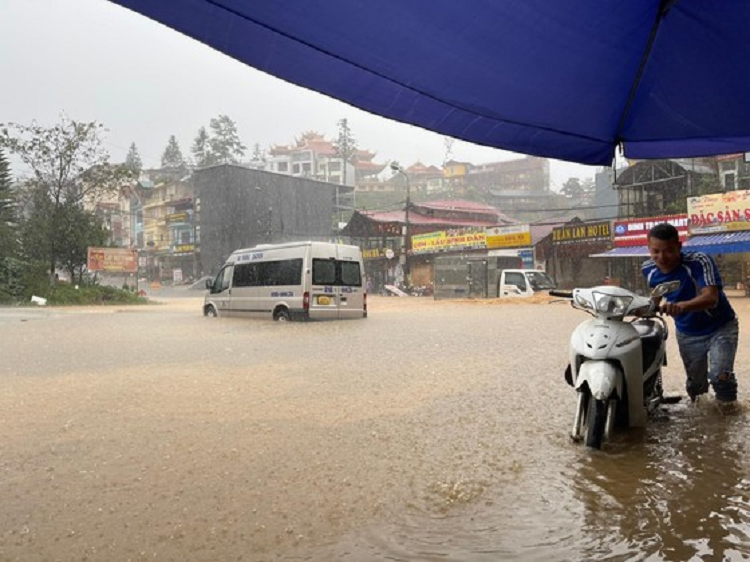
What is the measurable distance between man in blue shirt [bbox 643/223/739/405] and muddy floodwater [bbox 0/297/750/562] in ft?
1.32

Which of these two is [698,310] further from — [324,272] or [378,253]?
[378,253]

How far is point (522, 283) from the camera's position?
25.9 m

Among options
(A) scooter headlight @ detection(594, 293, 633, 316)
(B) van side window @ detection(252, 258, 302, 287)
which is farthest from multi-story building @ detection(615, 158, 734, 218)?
(A) scooter headlight @ detection(594, 293, 633, 316)

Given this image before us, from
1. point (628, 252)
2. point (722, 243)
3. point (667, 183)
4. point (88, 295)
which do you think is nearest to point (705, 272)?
point (722, 243)

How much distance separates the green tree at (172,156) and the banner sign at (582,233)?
2590 inches

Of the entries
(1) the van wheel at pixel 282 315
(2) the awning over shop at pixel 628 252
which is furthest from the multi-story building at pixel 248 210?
(1) the van wheel at pixel 282 315

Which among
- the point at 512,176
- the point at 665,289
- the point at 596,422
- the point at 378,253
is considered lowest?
the point at 596,422

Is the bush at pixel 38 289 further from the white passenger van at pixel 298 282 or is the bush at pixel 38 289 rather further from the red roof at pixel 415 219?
the red roof at pixel 415 219

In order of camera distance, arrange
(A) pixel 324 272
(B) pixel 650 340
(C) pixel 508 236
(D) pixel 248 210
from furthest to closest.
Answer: (D) pixel 248 210, (C) pixel 508 236, (A) pixel 324 272, (B) pixel 650 340

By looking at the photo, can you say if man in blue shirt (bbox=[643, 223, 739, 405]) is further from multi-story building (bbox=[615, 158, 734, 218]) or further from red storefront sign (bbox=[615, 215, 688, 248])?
multi-story building (bbox=[615, 158, 734, 218])

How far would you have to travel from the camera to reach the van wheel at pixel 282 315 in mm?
15391

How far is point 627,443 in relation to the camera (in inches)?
160

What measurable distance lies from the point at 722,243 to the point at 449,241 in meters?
16.7

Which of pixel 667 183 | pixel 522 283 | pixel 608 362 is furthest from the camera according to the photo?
pixel 667 183
